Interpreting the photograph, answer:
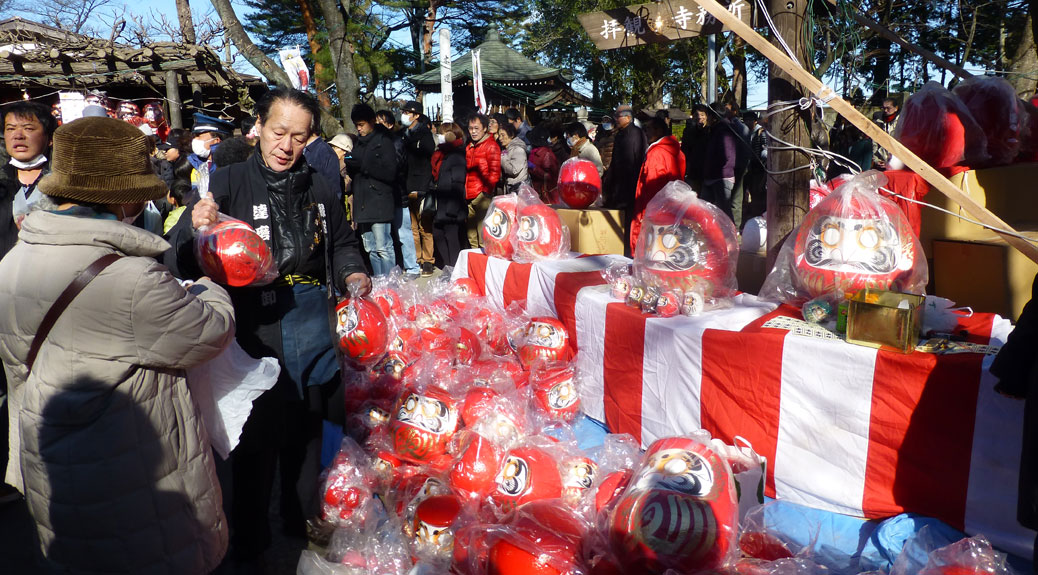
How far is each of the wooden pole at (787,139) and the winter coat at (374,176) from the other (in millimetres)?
4159

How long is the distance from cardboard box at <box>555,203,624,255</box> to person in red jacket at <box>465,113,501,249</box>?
1753 millimetres

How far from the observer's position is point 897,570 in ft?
5.92

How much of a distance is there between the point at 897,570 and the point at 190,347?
1.99 metres

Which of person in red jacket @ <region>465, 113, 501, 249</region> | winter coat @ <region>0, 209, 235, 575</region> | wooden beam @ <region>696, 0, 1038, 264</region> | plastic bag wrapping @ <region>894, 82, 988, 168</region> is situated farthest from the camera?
person in red jacket @ <region>465, 113, 501, 249</region>

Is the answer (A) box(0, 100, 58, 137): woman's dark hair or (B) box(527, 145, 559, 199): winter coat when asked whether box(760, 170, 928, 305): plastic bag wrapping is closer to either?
(A) box(0, 100, 58, 137): woman's dark hair

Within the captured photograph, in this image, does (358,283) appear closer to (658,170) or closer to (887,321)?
(887,321)

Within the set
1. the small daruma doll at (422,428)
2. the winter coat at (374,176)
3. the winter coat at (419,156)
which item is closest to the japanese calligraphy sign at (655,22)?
the small daruma doll at (422,428)

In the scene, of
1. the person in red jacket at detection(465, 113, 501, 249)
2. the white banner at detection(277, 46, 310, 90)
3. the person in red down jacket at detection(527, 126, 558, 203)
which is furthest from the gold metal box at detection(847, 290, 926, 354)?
the white banner at detection(277, 46, 310, 90)

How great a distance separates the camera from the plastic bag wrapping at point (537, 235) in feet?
13.7

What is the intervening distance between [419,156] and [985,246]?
5710 mm

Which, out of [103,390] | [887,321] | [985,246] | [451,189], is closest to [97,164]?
[103,390]

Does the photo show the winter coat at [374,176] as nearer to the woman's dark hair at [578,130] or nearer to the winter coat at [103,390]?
the woman's dark hair at [578,130]

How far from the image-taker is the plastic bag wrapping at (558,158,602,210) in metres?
5.96

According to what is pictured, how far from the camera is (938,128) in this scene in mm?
3475
